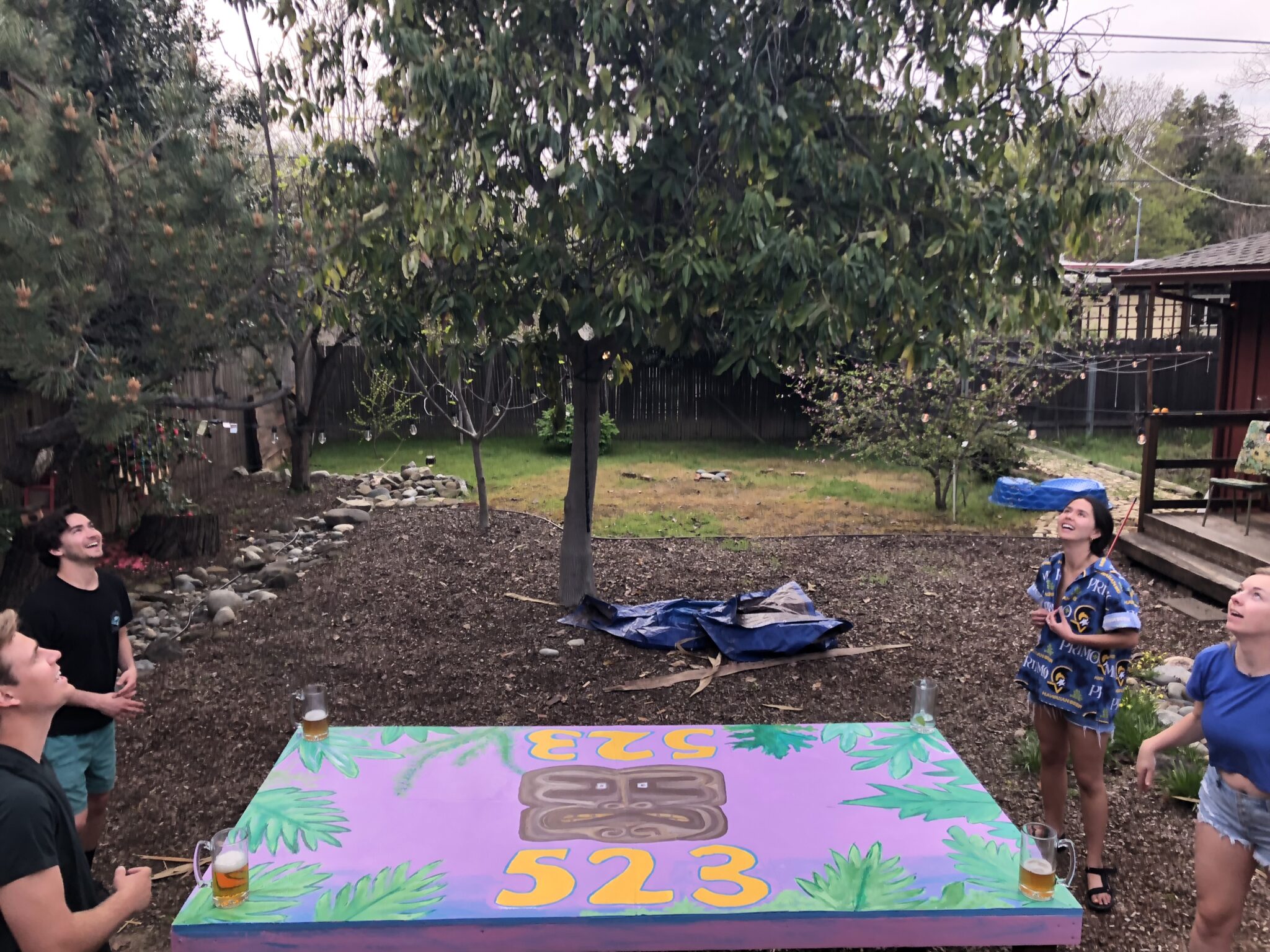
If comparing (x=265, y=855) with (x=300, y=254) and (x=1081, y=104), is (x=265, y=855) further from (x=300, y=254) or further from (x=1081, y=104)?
(x=1081, y=104)

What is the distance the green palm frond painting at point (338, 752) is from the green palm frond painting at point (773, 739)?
51.7 inches

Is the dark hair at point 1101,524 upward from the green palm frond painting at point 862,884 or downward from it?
upward

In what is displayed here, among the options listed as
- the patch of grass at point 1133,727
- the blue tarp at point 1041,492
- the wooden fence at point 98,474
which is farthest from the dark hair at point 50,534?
the blue tarp at point 1041,492

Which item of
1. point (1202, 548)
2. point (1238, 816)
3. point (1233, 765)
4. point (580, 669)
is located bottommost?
point (580, 669)

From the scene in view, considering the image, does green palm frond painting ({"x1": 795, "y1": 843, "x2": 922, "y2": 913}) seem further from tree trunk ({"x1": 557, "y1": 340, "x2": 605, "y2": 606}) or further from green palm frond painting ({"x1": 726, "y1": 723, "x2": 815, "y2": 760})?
tree trunk ({"x1": 557, "y1": 340, "x2": 605, "y2": 606})

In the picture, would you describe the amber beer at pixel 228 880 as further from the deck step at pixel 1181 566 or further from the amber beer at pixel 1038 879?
the deck step at pixel 1181 566

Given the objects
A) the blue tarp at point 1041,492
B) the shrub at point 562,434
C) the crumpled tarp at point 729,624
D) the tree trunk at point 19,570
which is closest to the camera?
the crumpled tarp at point 729,624

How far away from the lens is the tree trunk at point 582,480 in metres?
6.11

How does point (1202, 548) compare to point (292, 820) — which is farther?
point (1202, 548)

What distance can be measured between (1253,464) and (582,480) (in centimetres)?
568

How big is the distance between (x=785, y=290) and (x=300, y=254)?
285 centimetres

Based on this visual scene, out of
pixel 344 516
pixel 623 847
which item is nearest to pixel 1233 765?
pixel 623 847

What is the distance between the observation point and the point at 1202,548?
7.34m

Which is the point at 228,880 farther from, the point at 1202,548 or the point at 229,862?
the point at 1202,548
